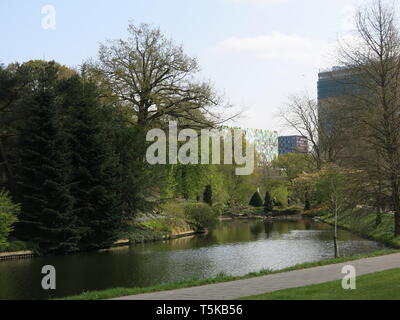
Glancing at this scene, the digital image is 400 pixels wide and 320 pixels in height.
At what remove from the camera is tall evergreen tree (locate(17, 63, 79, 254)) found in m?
22.2

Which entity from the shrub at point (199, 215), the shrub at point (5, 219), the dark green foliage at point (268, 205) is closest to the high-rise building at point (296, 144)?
the dark green foliage at point (268, 205)

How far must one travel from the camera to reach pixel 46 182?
72.7 ft

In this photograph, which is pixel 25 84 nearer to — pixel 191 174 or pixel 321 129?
pixel 191 174

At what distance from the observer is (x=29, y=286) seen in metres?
14.5

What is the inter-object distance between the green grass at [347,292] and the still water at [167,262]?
19.1 feet

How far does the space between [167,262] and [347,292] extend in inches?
428

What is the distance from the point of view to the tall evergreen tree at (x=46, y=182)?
72.9 feet

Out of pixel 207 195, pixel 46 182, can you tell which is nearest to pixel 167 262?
pixel 46 182

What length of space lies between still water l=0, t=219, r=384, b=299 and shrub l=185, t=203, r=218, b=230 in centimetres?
482

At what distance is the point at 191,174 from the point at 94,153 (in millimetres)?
16578

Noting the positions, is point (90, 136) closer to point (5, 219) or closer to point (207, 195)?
point (5, 219)

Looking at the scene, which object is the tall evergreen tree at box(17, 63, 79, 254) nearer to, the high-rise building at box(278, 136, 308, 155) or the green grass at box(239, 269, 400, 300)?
the green grass at box(239, 269, 400, 300)

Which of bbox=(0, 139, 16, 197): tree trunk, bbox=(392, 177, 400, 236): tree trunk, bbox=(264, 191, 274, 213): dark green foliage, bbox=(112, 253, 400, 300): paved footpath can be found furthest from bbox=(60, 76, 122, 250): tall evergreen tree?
bbox=(264, 191, 274, 213): dark green foliage

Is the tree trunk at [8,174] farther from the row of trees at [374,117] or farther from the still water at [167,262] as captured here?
the row of trees at [374,117]
